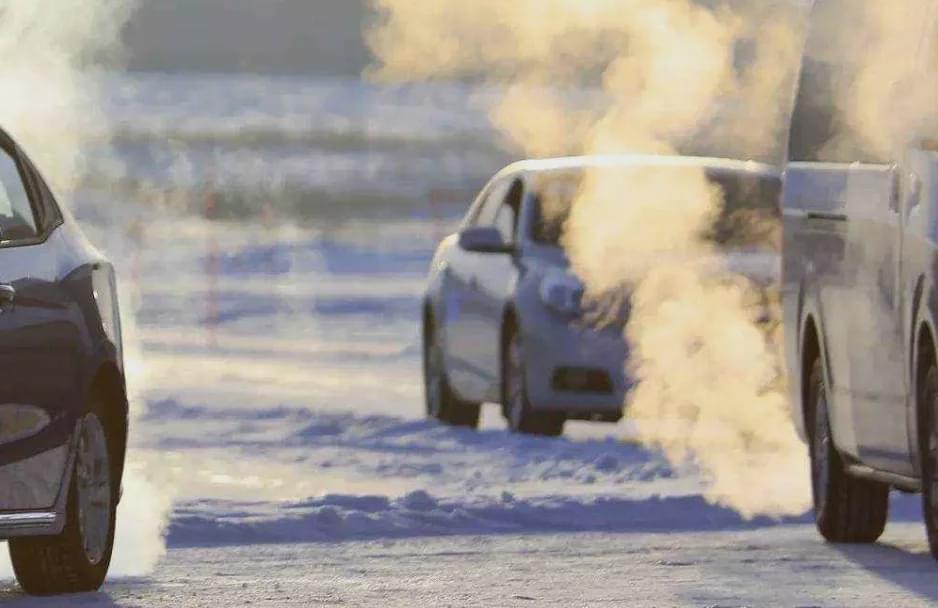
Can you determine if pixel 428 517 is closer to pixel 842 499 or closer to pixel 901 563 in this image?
pixel 842 499

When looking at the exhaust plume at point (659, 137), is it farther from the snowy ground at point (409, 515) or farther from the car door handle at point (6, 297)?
the car door handle at point (6, 297)

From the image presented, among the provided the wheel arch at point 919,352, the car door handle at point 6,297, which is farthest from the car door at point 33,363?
the wheel arch at point 919,352

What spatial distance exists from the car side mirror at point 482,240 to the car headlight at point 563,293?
41cm

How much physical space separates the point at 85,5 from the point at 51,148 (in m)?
57.9

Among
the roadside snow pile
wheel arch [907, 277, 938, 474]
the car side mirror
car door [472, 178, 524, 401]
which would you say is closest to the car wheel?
car door [472, 178, 524, 401]

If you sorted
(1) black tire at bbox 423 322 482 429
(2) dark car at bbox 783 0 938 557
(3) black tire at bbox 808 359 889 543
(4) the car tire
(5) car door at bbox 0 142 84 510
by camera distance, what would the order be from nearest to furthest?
(5) car door at bbox 0 142 84 510 < (4) the car tire < (2) dark car at bbox 783 0 938 557 < (3) black tire at bbox 808 359 889 543 < (1) black tire at bbox 423 322 482 429

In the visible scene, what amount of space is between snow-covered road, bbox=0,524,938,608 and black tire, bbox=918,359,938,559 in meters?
0.31

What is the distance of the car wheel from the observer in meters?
18.9

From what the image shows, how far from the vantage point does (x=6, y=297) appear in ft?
36.0

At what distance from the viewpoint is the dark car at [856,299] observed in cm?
1193

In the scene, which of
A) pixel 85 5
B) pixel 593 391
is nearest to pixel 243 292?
pixel 85 5

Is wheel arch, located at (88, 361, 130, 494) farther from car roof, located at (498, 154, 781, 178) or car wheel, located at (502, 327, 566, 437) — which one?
car roof, located at (498, 154, 781, 178)

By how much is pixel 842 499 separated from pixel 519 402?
5.52 m

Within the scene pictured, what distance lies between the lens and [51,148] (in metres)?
78.4
